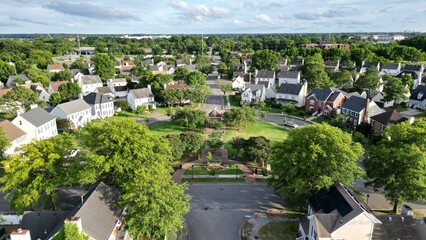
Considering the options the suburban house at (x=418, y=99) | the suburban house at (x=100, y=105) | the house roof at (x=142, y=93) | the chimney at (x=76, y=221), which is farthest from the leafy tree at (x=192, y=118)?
the suburban house at (x=418, y=99)

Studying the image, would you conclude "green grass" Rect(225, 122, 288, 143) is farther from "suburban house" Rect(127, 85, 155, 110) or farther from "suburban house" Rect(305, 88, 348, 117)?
"suburban house" Rect(127, 85, 155, 110)

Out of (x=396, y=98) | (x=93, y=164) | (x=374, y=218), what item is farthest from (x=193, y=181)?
(x=396, y=98)

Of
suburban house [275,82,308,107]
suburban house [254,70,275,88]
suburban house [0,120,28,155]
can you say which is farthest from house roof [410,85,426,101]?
suburban house [0,120,28,155]

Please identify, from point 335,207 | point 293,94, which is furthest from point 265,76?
point 335,207

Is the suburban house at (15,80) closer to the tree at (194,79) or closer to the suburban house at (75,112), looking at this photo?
the suburban house at (75,112)

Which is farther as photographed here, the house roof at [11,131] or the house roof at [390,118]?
the house roof at [390,118]

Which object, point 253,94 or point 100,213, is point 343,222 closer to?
point 100,213
